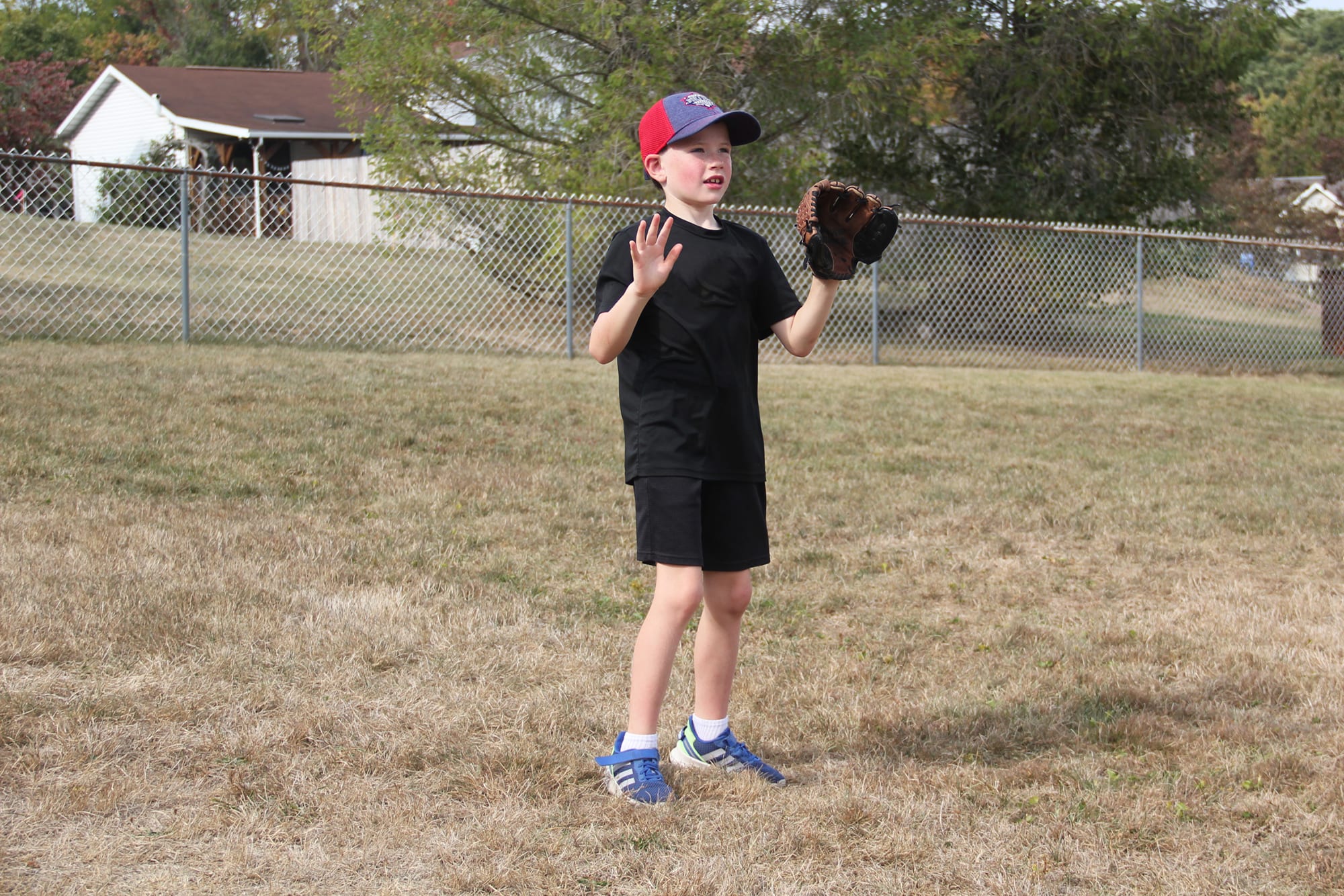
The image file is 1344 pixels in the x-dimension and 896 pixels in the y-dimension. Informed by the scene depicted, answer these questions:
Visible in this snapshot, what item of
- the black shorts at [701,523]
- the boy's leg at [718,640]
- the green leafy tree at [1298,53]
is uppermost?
the green leafy tree at [1298,53]

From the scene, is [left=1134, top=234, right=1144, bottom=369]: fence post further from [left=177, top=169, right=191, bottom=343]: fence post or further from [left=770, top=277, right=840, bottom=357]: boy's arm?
[left=770, top=277, right=840, bottom=357]: boy's arm

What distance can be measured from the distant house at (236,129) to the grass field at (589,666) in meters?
17.4

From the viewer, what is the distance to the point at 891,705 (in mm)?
3697

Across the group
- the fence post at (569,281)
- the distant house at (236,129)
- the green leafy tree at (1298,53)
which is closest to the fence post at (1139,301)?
the fence post at (569,281)

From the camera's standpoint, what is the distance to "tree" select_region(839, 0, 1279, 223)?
16828 millimetres

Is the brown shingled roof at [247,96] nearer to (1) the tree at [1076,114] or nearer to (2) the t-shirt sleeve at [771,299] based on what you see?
(1) the tree at [1076,114]

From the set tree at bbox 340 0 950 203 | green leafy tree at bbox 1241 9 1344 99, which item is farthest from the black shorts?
green leafy tree at bbox 1241 9 1344 99

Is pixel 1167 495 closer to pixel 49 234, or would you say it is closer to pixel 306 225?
pixel 49 234

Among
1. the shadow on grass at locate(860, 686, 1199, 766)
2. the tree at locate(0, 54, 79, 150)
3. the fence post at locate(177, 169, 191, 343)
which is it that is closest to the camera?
the shadow on grass at locate(860, 686, 1199, 766)

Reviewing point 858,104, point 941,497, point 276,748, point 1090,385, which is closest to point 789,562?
point 941,497

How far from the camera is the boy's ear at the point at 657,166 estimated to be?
3025 millimetres

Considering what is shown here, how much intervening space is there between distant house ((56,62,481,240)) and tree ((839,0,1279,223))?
10.3 meters

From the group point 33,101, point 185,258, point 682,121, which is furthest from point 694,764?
point 33,101

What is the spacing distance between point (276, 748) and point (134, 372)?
6.35 meters
